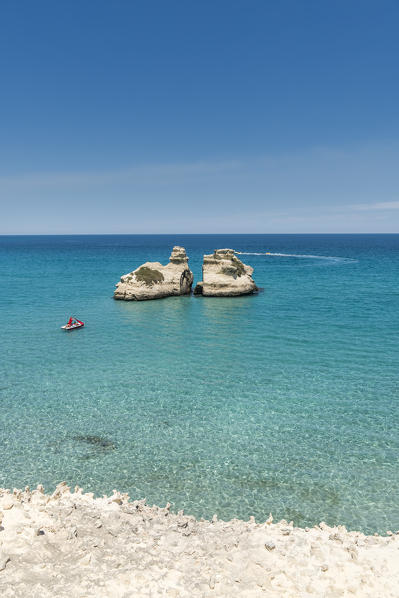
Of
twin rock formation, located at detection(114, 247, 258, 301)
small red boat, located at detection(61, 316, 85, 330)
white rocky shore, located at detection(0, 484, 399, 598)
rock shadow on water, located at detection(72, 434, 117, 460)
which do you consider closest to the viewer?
white rocky shore, located at detection(0, 484, 399, 598)

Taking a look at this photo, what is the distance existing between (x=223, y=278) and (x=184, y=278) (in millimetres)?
5756

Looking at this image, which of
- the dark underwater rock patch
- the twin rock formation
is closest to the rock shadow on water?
the dark underwater rock patch

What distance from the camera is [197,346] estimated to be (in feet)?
101

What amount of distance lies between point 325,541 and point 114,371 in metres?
17.6

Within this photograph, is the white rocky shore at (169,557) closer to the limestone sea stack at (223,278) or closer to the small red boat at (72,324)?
the small red boat at (72,324)

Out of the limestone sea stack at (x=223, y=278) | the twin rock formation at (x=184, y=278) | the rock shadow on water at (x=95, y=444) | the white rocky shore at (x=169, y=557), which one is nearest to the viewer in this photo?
the white rocky shore at (x=169, y=557)

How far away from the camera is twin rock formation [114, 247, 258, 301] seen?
51.5m

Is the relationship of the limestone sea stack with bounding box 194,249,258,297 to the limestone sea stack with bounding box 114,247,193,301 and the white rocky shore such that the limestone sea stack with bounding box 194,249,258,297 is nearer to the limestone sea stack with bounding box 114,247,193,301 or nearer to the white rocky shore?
the limestone sea stack with bounding box 114,247,193,301

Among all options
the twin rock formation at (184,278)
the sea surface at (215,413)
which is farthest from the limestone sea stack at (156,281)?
the sea surface at (215,413)

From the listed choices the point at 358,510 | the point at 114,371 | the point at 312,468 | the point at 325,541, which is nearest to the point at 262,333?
the point at 114,371

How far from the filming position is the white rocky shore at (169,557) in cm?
774

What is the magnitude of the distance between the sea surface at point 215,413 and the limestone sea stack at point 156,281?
11.4m

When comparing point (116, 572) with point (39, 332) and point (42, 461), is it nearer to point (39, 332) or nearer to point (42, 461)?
point (42, 461)

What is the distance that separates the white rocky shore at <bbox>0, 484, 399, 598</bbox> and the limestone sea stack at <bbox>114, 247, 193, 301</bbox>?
134 ft
